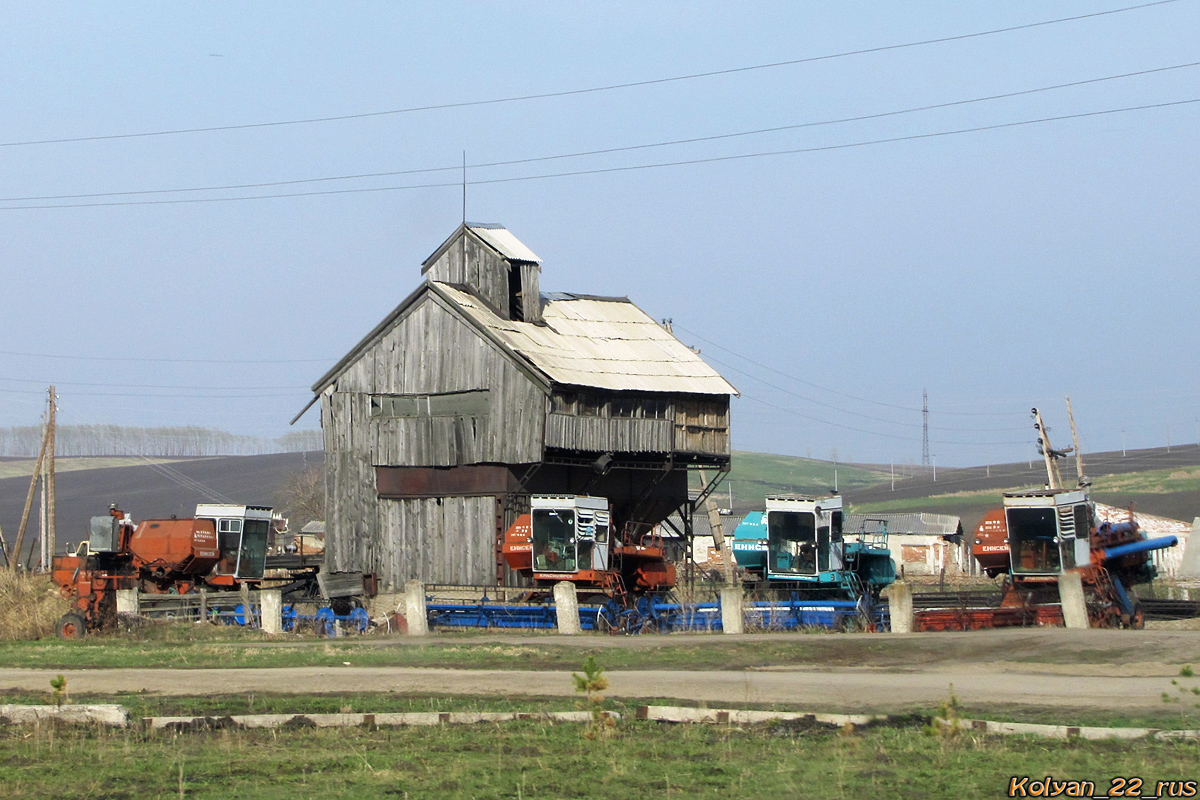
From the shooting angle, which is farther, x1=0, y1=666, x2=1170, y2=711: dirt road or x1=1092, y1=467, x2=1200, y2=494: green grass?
x1=1092, y1=467, x2=1200, y2=494: green grass

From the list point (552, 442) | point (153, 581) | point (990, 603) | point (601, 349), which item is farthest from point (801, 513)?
point (153, 581)

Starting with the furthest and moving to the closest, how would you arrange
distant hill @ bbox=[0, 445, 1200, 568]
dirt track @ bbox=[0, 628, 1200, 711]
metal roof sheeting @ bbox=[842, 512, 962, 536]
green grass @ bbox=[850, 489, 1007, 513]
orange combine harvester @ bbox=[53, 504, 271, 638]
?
green grass @ bbox=[850, 489, 1007, 513], distant hill @ bbox=[0, 445, 1200, 568], metal roof sheeting @ bbox=[842, 512, 962, 536], orange combine harvester @ bbox=[53, 504, 271, 638], dirt track @ bbox=[0, 628, 1200, 711]

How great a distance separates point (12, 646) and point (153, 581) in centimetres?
1045

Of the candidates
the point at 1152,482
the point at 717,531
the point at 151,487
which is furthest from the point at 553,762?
the point at 151,487

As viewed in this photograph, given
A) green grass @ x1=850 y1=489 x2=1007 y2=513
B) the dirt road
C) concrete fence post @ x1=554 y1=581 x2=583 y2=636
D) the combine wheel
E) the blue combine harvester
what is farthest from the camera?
green grass @ x1=850 y1=489 x2=1007 y2=513

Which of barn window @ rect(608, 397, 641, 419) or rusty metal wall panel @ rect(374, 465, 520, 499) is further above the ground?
barn window @ rect(608, 397, 641, 419)

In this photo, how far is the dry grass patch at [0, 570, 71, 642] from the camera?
3244cm

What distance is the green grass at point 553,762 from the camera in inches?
448

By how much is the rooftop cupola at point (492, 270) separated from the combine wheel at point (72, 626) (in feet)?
70.3

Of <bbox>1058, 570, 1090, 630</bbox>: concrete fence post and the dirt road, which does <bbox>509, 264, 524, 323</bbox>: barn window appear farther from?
the dirt road

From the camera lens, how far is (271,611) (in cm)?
3341

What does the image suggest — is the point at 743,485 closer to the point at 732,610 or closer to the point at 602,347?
the point at 602,347

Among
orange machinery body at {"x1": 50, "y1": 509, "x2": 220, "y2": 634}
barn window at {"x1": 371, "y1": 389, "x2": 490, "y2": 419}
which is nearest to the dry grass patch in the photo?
orange machinery body at {"x1": 50, "y1": 509, "x2": 220, "y2": 634}

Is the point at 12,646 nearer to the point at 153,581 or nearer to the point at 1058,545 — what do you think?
the point at 153,581
